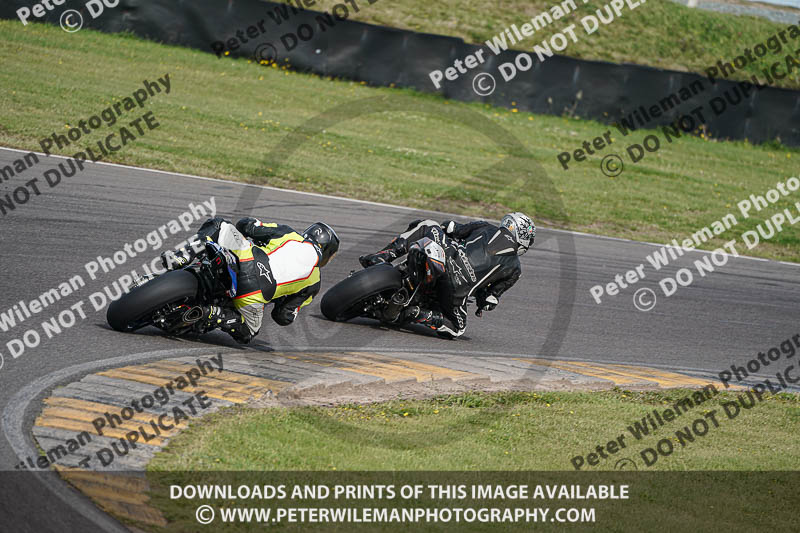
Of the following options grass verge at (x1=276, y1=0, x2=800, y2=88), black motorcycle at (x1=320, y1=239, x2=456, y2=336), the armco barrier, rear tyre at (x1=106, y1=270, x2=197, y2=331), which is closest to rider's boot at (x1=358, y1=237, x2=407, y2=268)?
black motorcycle at (x1=320, y1=239, x2=456, y2=336)

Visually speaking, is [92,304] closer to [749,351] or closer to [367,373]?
[367,373]

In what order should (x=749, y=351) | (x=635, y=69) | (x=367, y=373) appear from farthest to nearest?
(x=635, y=69), (x=749, y=351), (x=367, y=373)

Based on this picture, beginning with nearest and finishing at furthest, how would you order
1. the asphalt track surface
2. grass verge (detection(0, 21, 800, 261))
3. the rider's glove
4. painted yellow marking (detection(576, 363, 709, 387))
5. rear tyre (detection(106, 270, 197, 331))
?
rear tyre (detection(106, 270, 197, 331)), the asphalt track surface, painted yellow marking (detection(576, 363, 709, 387)), the rider's glove, grass verge (detection(0, 21, 800, 261))

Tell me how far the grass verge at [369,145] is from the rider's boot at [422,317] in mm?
6942

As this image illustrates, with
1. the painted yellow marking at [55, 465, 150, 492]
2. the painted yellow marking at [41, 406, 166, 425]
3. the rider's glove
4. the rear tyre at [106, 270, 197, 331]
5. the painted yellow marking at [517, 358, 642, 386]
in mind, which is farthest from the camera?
the rider's glove

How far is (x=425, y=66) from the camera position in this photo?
77.5 ft

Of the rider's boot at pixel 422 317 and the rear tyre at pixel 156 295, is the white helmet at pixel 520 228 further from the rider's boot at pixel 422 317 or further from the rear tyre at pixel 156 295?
the rear tyre at pixel 156 295

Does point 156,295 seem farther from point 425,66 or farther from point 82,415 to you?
point 425,66

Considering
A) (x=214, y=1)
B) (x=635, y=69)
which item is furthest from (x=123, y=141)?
(x=635, y=69)

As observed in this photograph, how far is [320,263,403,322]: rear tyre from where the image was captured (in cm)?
788

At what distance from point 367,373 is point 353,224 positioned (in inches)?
249

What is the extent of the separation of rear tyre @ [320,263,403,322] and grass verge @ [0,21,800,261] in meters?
7.16

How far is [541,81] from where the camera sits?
2442 cm

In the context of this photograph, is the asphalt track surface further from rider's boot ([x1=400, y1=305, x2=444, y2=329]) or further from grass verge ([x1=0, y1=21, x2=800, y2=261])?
grass verge ([x1=0, y1=21, x2=800, y2=261])
